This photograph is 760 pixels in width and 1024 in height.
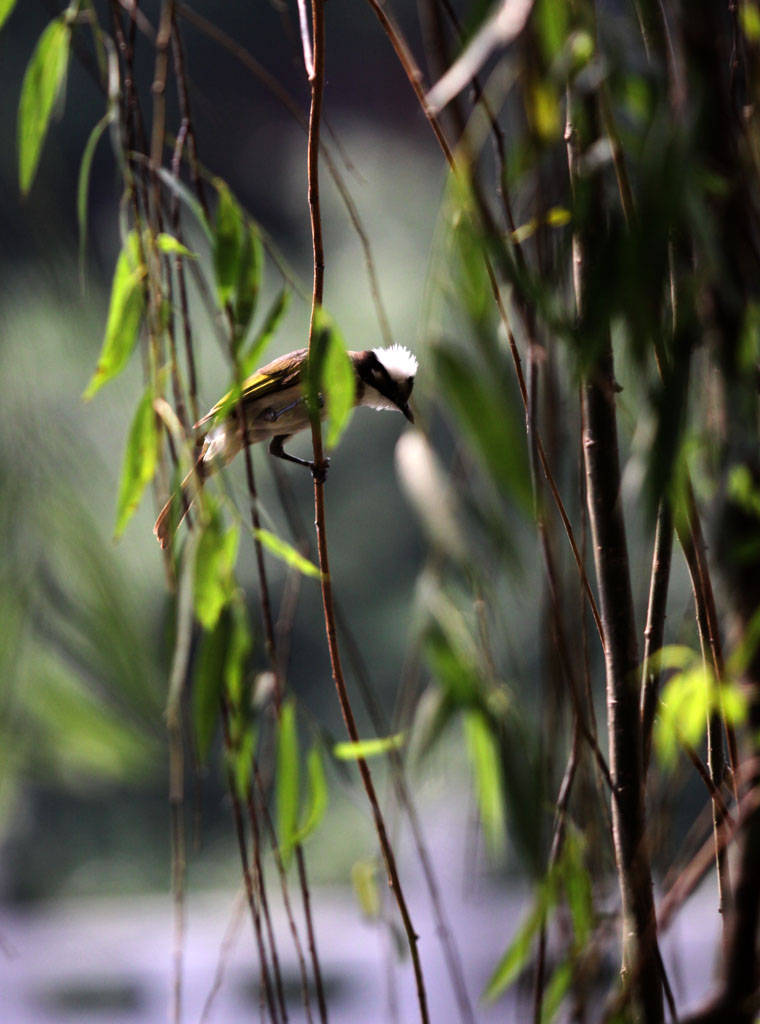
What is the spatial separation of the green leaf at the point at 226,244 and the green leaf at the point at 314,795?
0.81ft

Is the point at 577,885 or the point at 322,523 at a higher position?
the point at 322,523

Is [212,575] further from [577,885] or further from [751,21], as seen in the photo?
[751,21]

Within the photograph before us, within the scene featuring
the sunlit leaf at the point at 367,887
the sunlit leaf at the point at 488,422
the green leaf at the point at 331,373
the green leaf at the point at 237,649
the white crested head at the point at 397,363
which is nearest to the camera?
the sunlit leaf at the point at 488,422

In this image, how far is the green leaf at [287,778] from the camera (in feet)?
1.90

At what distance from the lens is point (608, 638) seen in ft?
1.71

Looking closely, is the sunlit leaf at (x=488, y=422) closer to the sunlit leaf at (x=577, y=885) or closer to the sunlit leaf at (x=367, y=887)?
the sunlit leaf at (x=577, y=885)

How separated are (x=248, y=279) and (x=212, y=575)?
0.18m

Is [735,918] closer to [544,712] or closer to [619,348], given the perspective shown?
[544,712]

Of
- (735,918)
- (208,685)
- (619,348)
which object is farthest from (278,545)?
(735,918)

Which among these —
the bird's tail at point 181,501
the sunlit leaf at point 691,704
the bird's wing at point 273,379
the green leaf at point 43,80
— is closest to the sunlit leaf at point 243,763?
the bird's tail at point 181,501

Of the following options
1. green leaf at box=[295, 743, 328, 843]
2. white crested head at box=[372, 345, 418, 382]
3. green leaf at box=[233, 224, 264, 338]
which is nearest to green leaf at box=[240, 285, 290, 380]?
green leaf at box=[233, 224, 264, 338]

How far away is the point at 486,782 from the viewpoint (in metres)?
0.50

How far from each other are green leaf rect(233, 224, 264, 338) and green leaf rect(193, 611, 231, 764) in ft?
0.52

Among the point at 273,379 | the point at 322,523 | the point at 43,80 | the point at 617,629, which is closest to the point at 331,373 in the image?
the point at 322,523
